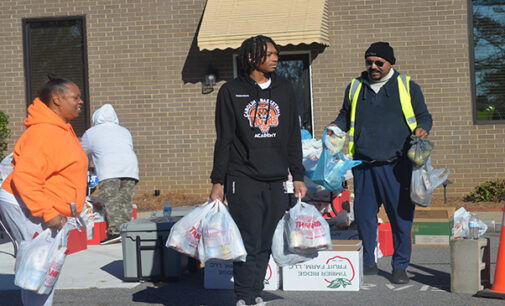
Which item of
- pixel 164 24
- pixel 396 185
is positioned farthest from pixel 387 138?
pixel 164 24

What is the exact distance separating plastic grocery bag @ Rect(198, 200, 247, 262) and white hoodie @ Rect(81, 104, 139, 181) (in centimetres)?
540

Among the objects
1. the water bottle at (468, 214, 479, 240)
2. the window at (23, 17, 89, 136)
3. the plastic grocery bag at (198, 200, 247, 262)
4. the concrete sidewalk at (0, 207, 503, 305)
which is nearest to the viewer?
the plastic grocery bag at (198, 200, 247, 262)

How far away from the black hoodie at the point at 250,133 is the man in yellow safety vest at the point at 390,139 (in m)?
1.81

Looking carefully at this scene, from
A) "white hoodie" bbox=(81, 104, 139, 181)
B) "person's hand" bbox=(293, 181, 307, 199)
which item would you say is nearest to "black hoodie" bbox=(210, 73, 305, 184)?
"person's hand" bbox=(293, 181, 307, 199)

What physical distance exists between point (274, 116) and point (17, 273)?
2.06 metres

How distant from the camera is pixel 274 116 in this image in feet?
17.6

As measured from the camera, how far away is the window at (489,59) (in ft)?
45.3

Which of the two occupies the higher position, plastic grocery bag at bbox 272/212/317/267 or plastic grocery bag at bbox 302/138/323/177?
plastic grocery bag at bbox 302/138/323/177

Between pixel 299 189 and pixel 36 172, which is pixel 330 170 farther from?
pixel 36 172

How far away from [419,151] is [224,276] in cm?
211

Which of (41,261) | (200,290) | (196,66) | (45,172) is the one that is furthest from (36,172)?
(196,66)

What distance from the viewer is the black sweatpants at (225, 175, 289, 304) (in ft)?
17.5

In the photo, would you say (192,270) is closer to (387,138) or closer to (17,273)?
(387,138)

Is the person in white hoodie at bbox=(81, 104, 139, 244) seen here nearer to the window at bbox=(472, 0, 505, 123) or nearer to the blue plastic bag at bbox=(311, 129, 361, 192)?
the blue plastic bag at bbox=(311, 129, 361, 192)
